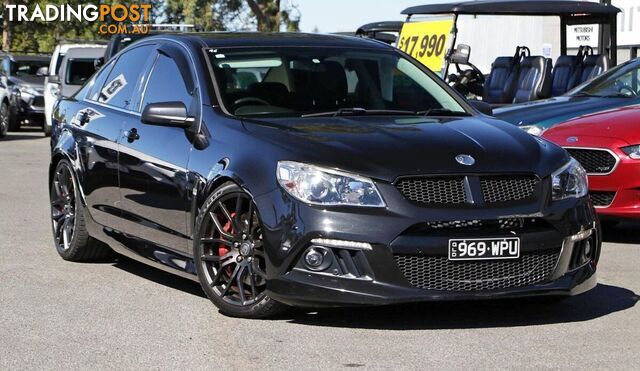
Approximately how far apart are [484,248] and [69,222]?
361 centimetres

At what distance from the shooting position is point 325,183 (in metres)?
6.50

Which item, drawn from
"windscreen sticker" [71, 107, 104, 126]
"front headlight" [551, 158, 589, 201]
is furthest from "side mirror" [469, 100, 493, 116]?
"windscreen sticker" [71, 107, 104, 126]

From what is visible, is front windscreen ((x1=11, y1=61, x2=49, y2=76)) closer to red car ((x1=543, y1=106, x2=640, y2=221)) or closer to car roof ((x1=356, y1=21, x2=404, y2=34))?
car roof ((x1=356, y1=21, x2=404, y2=34))

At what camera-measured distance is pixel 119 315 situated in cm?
714

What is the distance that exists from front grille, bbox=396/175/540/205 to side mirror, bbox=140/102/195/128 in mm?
1487

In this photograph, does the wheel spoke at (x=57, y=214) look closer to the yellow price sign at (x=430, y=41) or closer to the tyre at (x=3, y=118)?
the yellow price sign at (x=430, y=41)

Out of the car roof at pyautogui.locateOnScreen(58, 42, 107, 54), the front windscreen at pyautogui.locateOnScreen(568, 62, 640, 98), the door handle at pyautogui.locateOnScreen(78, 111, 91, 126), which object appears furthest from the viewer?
the car roof at pyautogui.locateOnScreen(58, 42, 107, 54)

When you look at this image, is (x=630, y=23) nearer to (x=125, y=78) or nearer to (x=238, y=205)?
(x=125, y=78)

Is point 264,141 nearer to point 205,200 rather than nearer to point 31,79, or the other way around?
point 205,200

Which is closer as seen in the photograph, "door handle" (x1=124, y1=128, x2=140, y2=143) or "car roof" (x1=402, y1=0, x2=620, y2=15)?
"door handle" (x1=124, y1=128, x2=140, y2=143)

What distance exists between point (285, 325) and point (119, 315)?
93cm

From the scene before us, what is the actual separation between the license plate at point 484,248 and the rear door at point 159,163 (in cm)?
158

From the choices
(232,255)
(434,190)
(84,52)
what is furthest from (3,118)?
(434,190)

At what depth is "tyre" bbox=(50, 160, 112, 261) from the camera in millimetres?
8961
